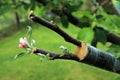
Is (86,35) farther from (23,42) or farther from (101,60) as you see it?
(23,42)

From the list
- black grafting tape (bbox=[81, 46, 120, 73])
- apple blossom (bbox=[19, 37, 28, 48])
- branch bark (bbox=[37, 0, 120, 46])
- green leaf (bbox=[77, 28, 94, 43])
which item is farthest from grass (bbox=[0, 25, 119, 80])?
apple blossom (bbox=[19, 37, 28, 48])

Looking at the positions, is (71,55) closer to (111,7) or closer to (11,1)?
(111,7)

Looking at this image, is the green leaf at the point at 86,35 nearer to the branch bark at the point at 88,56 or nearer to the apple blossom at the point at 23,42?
the branch bark at the point at 88,56

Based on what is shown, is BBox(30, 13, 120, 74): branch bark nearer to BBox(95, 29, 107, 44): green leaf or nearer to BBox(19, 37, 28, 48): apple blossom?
BBox(19, 37, 28, 48): apple blossom

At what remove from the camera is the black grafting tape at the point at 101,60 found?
961 millimetres

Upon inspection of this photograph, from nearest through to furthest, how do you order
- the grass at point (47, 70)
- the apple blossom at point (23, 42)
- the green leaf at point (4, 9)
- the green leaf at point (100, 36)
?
the apple blossom at point (23, 42)
the green leaf at point (100, 36)
the green leaf at point (4, 9)
the grass at point (47, 70)

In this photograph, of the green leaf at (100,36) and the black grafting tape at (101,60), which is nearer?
the black grafting tape at (101,60)

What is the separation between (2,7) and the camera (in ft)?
6.35

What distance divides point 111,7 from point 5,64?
3433 millimetres

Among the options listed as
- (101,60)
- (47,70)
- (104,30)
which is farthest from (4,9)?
(47,70)

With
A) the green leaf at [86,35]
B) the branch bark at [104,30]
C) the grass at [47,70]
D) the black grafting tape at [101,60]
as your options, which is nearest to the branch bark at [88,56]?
the black grafting tape at [101,60]

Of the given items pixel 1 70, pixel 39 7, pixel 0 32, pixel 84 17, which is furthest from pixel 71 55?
pixel 0 32

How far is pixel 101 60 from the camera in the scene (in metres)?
0.99

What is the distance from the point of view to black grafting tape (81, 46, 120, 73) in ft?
3.15
